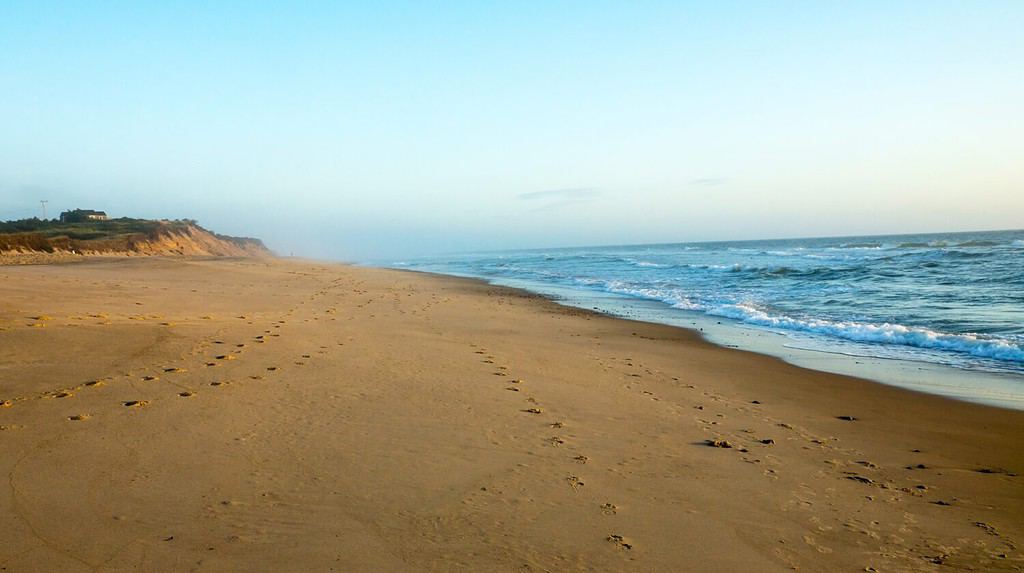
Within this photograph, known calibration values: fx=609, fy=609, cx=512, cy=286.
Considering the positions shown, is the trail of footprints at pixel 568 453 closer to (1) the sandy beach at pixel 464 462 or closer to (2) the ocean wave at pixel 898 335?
(1) the sandy beach at pixel 464 462

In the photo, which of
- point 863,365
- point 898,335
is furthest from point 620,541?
point 898,335

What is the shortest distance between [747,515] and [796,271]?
31.2 metres

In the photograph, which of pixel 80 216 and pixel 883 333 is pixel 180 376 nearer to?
pixel 883 333

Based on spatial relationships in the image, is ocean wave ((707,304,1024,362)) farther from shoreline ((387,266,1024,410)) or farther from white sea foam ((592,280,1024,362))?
shoreline ((387,266,1024,410))

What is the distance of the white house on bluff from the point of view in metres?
68.8

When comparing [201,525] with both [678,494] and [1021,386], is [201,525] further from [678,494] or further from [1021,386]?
[1021,386]

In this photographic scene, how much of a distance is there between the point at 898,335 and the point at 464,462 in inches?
467

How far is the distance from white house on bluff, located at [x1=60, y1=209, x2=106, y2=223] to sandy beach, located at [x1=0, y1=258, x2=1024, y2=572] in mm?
71230

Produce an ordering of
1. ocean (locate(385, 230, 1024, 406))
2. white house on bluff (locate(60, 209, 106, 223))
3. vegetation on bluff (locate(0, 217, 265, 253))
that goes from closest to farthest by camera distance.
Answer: ocean (locate(385, 230, 1024, 406)) → vegetation on bluff (locate(0, 217, 265, 253)) → white house on bluff (locate(60, 209, 106, 223))

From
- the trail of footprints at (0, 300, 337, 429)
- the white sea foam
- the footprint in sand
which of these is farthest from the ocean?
the trail of footprints at (0, 300, 337, 429)

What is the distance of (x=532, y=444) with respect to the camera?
5875mm

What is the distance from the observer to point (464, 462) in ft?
17.5

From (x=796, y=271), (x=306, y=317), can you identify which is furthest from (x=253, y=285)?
(x=796, y=271)

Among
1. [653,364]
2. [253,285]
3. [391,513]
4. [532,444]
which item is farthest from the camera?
[253,285]
